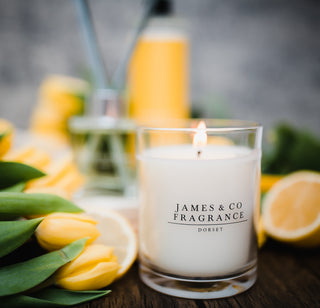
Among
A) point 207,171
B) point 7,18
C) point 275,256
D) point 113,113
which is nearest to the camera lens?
point 207,171

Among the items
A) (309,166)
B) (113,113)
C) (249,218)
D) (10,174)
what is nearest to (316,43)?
(309,166)

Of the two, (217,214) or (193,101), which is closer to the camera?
(217,214)

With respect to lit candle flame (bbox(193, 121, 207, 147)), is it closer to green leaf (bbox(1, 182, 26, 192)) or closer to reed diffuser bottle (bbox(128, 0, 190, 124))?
green leaf (bbox(1, 182, 26, 192))

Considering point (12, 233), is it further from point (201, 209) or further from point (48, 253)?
point (201, 209)

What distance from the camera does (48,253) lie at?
30 cm

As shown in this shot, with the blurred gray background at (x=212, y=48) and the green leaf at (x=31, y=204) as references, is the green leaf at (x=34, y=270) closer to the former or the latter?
the green leaf at (x=31, y=204)

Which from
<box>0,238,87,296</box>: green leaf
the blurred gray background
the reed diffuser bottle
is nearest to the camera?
<box>0,238,87,296</box>: green leaf

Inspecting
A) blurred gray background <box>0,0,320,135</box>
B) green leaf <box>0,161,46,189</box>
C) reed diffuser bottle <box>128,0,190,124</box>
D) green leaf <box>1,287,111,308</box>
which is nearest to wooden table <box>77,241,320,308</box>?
green leaf <box>1,287,111,308</box>

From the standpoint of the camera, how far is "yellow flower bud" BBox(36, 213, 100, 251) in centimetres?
→ 29

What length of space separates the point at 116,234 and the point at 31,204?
10 centimetres

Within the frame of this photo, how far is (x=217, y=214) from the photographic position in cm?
31

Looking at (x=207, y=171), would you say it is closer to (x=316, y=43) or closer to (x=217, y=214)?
(x=217, y=214)

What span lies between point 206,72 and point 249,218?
0.66 m

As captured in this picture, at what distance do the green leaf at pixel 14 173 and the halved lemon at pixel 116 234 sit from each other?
0.23 ft
